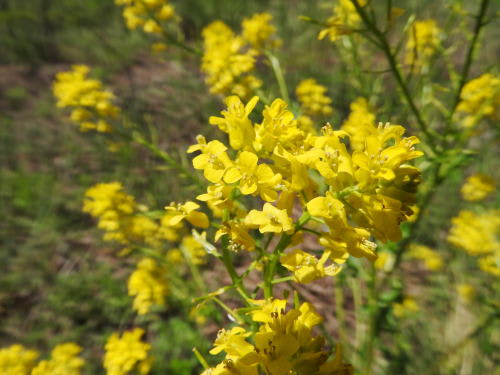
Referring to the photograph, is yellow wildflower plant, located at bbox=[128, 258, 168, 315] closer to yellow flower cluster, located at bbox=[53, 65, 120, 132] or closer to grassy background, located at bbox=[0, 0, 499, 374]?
grassy background, located at bbox=[0, 0, 499, 374]

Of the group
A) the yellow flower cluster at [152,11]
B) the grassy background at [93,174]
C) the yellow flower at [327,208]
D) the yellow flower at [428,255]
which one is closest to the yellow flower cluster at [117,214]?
the grassy background at [93,174]

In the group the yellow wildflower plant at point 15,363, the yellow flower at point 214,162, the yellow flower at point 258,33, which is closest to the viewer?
the yellow flower at point 214,162

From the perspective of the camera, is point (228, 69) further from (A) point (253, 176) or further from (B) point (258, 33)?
(A) point (253, 176)

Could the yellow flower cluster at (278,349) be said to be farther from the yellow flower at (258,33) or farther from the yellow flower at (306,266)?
the yellow flower at (258,33)

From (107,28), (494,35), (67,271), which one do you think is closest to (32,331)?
(67,271)

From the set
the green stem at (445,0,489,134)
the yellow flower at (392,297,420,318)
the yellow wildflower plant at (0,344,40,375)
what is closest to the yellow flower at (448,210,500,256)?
the yellow flower at (392,297,420,318)

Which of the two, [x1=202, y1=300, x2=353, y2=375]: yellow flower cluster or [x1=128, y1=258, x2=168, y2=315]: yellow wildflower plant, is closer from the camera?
[x1=202, y1=300, x2=353, y2=375]: yellow flower cluster

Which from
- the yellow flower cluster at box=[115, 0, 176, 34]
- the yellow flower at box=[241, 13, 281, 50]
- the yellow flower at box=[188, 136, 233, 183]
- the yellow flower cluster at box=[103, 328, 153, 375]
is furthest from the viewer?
the yellow flower at box=[241, 13, 281, 50]
